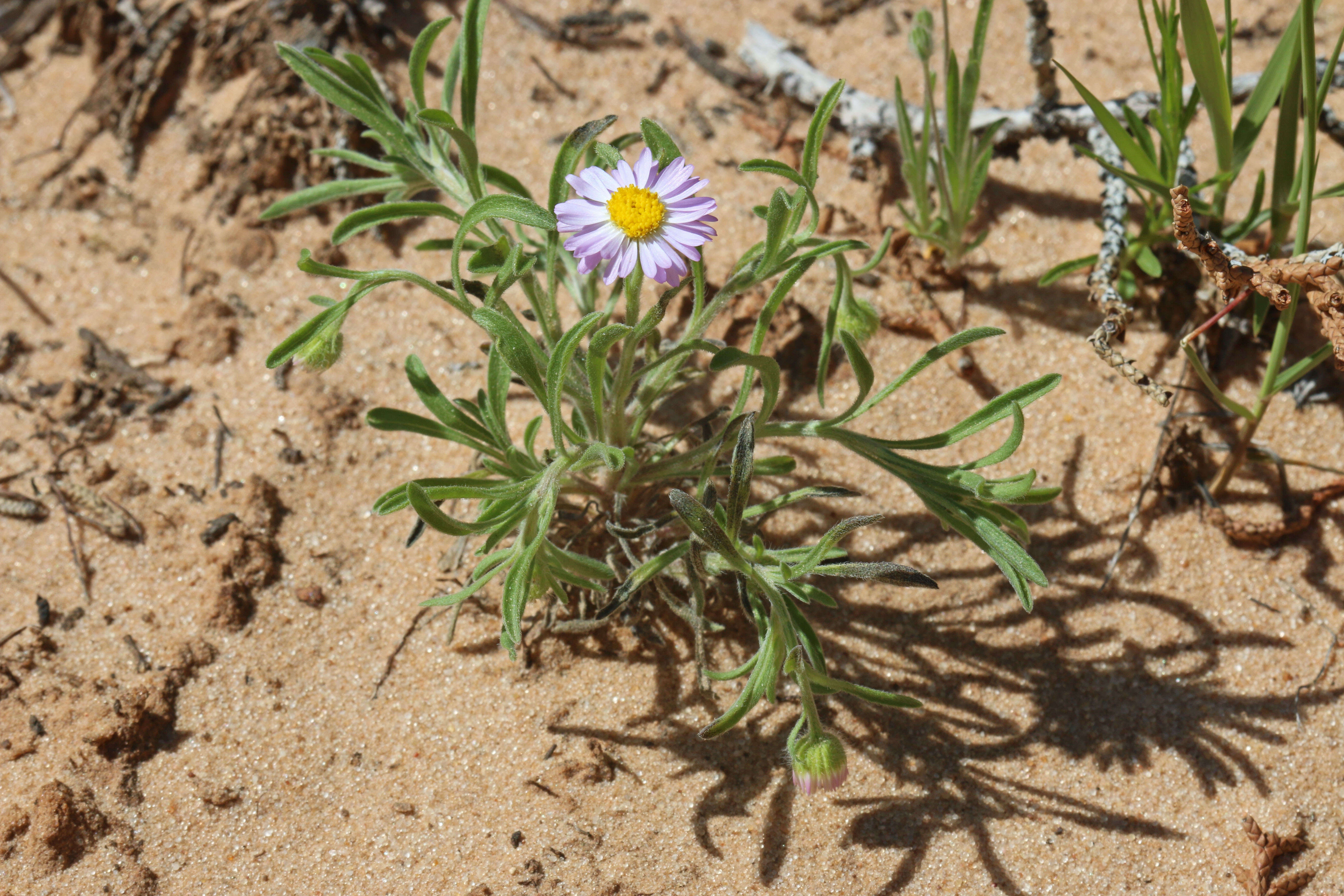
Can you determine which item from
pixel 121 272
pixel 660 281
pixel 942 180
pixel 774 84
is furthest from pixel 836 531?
pixel 121 272

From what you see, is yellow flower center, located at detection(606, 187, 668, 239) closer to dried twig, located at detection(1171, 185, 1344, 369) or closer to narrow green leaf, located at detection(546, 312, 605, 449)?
narrow green leaf, located at detection(546, 312, 605, 449)

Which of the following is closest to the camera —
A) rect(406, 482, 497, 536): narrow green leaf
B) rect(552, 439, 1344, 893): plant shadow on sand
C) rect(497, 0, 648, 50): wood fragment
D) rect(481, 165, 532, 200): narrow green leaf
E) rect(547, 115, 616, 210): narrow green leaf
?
rect(406, 482, 497, 536): narrow green leaf

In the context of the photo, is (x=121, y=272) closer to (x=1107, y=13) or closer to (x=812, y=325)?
(x=812, y=325)

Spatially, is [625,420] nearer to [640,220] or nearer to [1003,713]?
[640,220]

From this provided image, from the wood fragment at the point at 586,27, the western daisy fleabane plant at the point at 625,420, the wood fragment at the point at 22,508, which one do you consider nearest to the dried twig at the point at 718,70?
the wood fragment at the point at 586,27

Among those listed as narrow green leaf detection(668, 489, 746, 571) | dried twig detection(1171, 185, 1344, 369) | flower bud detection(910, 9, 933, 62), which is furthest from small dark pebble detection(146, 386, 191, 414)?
dried twig detection(1171, 185, 1344, 369)

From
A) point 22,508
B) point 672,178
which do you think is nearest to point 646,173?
point 672,178
